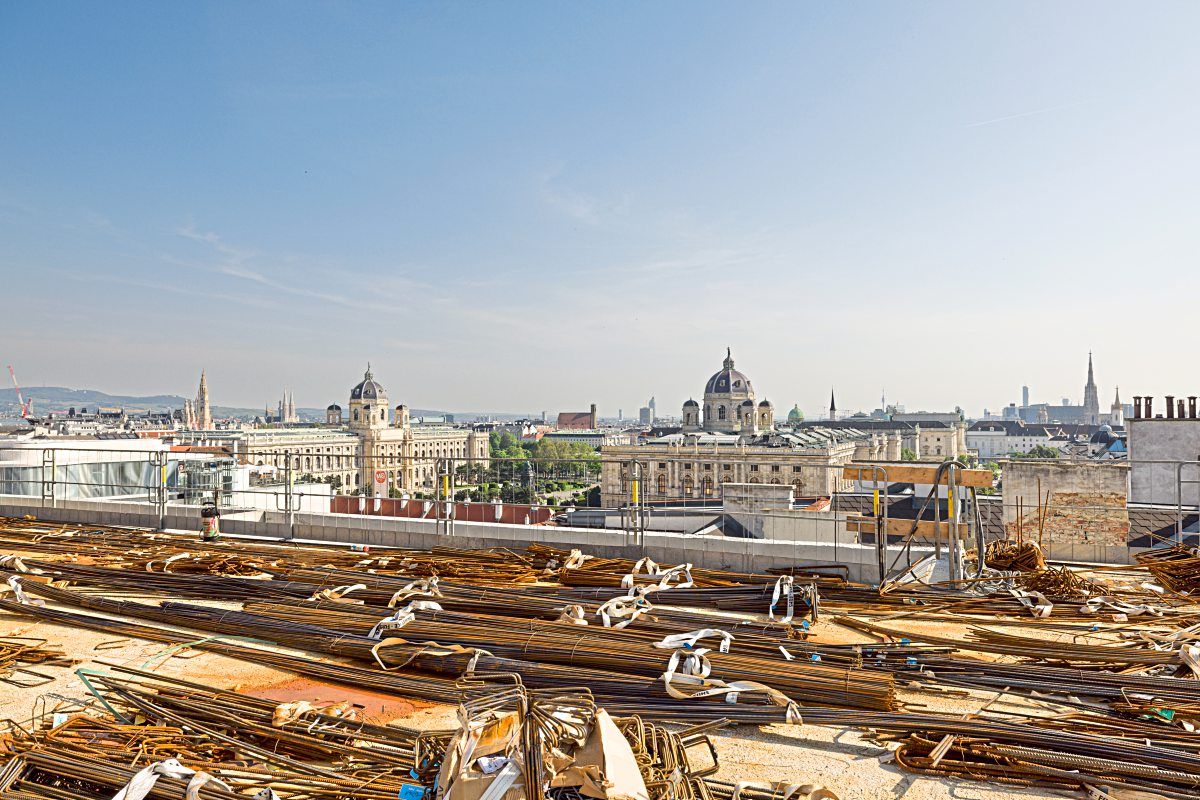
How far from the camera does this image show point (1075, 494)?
1661 centimetres

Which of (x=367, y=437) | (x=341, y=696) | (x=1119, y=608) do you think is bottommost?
(x=367, y=437)

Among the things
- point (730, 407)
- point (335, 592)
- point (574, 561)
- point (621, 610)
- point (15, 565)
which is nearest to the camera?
point (621, 610)

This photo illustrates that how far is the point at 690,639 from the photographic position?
241 inches

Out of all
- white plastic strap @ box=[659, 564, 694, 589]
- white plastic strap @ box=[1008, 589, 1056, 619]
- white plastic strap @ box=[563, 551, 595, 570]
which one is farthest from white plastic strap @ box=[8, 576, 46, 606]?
white plastic strap @ box=[1008, 589, 1056, 619]

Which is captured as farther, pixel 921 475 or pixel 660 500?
pixel 660 500

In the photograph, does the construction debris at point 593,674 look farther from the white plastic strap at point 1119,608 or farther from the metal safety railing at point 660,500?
the metal safety railing at point 660,500

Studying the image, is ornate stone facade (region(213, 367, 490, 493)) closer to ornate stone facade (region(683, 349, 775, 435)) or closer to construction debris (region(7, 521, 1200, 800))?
ornate stone facade (region(683, 349, 775, 435))

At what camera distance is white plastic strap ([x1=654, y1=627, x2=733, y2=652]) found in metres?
6.05

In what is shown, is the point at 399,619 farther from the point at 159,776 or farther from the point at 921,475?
the point at 921,475

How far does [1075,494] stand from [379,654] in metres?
15.8

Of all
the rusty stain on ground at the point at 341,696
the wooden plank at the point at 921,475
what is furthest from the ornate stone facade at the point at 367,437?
the rusty stain on ground at the point at 341,696

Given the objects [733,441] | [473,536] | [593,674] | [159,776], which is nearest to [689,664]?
[593,674]

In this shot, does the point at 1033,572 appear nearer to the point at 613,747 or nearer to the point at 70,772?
the point at 613,747

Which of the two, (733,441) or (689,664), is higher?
(689,664)
